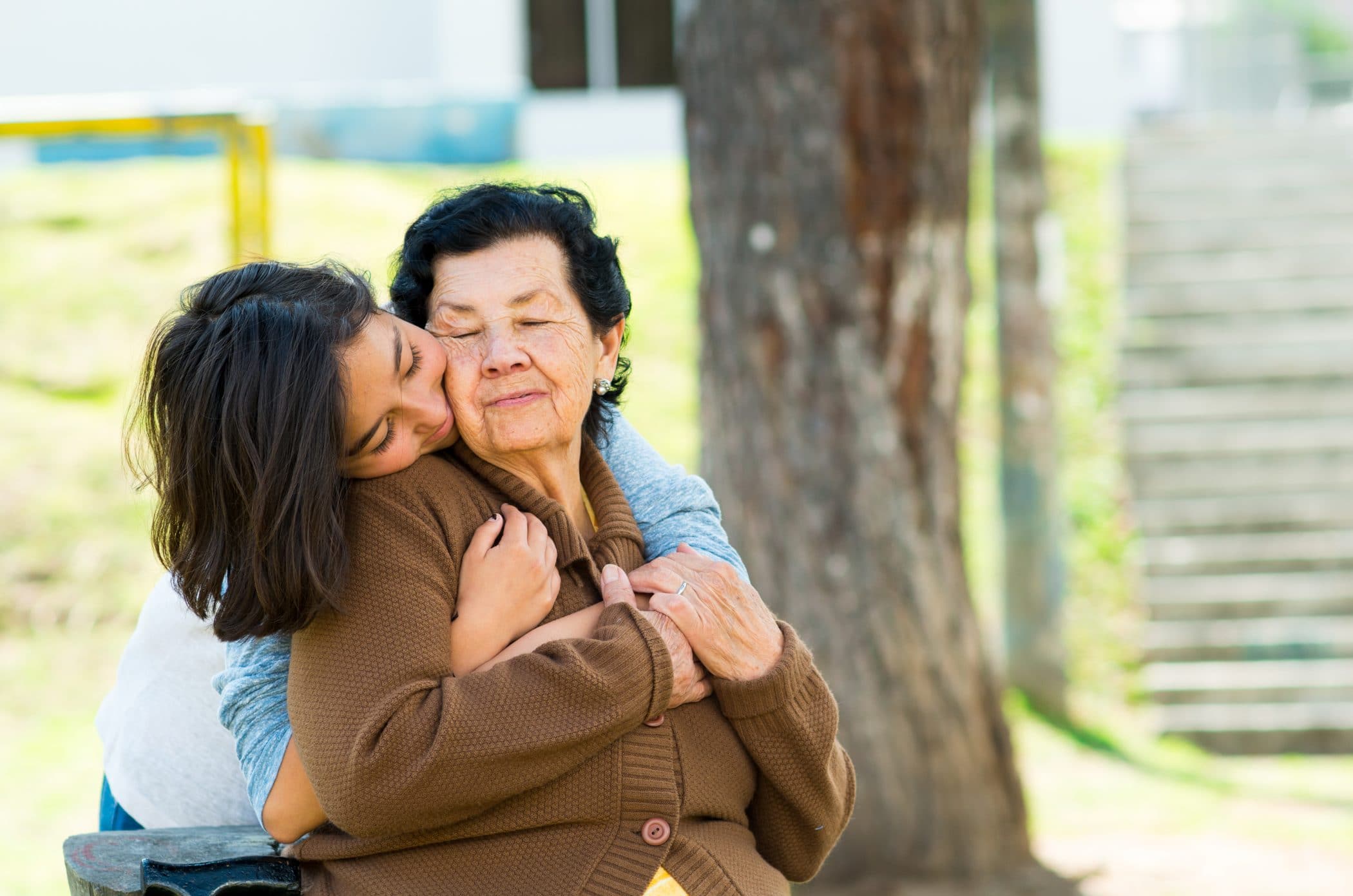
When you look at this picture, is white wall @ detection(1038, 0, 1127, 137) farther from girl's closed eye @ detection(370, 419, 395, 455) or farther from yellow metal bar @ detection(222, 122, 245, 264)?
girl's closed eye @ detection(370, 419, 395, 455)

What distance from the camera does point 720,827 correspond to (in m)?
1.95

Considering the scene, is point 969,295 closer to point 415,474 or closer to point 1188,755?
point 415,474

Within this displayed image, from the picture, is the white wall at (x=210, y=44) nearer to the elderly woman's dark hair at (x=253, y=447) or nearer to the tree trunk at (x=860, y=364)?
the tree trunk at (x=860, y=364)

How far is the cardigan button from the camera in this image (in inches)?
71.2

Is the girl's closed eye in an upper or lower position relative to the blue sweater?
upper

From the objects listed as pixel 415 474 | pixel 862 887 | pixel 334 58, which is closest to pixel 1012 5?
pixel 862 887

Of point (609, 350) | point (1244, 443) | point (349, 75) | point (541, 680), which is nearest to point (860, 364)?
point (609, 350)

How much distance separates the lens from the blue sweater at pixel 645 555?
1.86 m

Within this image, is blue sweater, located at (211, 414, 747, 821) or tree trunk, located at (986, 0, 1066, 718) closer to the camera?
blue sweater, located at (211, 414, 747, 821)

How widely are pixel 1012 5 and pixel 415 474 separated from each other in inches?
198

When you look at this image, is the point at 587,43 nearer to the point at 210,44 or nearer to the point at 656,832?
the point at 656,832

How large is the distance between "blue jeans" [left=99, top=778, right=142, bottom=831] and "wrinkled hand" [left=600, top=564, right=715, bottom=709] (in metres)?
1.05

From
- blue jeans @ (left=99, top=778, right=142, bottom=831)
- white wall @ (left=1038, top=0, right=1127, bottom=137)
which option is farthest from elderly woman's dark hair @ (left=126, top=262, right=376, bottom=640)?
white wall @ (left=1038, top=0, right=1127, bottom=137)

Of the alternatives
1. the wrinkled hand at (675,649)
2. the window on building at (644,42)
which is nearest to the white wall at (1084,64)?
the window on building at (644,42)
